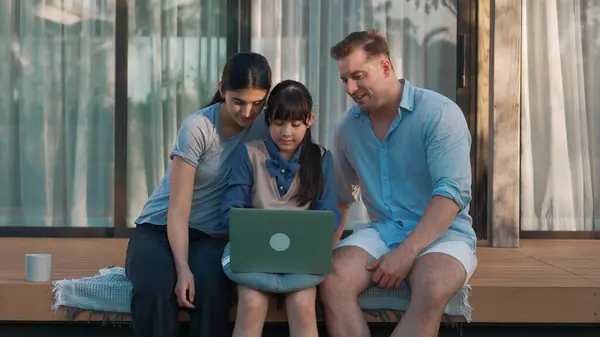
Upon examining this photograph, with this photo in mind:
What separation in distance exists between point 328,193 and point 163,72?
113 inches

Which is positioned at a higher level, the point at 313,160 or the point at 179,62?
the point at 179,62

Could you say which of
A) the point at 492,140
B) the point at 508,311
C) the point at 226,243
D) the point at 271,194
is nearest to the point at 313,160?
the point at 271,194

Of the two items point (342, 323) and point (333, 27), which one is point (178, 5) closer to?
point (333, 27)

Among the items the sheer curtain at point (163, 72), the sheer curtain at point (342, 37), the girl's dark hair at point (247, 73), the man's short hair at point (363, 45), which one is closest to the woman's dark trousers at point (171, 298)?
the girl's dark hair at point (247, 73)

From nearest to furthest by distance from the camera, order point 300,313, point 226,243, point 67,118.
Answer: point 300,313 < point 226,243 < point 67,118

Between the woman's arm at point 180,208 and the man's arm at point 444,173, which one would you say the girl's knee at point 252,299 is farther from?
the man's arm at point 444,173

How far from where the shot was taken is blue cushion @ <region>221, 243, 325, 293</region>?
13.3ft

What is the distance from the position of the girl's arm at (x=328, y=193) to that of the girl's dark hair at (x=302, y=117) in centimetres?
2

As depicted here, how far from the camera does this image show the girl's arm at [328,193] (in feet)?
14.0

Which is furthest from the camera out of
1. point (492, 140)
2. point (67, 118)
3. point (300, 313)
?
→ point (67, 118)

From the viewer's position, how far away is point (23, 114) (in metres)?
6.89

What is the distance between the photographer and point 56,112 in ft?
22.6

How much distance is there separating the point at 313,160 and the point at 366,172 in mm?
306

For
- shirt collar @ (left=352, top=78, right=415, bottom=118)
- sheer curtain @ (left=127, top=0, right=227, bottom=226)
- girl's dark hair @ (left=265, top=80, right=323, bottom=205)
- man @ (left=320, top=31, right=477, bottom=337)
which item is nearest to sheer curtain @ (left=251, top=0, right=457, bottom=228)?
sheer curtain @ (left=127, top=0, right=227, bottom=226)
